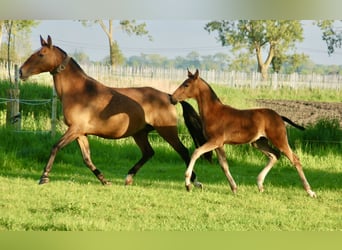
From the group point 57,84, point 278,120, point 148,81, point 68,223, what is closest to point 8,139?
point 57,84

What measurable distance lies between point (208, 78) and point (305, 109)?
2.59 meters

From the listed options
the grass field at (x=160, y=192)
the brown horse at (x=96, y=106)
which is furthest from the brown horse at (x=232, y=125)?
the brown horse at (x=96, y=106)

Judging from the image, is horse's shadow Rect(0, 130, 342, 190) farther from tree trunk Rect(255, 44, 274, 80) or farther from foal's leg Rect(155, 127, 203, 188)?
tree trunk Rect(255, 44, 274, 80)

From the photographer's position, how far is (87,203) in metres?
7.95

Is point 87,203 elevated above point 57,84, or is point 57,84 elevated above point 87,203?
point 57,84

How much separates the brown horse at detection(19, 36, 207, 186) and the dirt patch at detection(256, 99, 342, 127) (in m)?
5.73

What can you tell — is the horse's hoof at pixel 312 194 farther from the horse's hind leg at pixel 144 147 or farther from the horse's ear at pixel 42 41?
the horse's ear at pixel 42 41

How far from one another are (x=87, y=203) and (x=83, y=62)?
10181mm

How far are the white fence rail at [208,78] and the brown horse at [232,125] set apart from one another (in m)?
7.11

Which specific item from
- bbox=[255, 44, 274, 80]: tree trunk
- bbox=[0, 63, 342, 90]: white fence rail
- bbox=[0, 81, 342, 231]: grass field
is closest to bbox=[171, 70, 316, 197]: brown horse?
bbox=[0, 81, 342, 231]: grass field

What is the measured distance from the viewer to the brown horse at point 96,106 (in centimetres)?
988

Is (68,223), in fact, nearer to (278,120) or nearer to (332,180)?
(278,120)

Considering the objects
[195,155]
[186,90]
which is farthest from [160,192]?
[186,90]

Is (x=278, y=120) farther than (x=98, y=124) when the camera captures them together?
No
